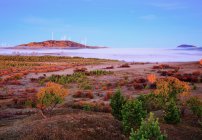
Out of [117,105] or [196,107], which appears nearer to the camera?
[117,105]

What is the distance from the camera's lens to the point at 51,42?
17988cm

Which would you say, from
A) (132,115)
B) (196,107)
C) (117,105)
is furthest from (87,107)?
(132,115)

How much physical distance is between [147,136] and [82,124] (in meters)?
6.03

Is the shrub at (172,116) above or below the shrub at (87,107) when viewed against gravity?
above

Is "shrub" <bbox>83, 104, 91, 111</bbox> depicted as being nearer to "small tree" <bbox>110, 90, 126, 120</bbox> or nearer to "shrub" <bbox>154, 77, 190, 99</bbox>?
"small tree" <bbox>110, 90, 126, 120</bbox>

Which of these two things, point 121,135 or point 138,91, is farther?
point 138,91

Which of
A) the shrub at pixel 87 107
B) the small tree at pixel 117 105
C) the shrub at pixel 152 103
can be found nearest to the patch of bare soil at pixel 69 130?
the small tree at pixel 117 105

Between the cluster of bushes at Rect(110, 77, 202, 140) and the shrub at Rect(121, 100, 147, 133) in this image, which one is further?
the shrub at Rect(121, 100, 147, 133)

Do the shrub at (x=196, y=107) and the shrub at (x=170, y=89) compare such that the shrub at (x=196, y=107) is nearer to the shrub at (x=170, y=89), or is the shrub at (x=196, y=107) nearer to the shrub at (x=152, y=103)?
the shrub at (x=170, y=89)

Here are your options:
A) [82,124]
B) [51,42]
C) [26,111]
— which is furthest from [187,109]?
[51,42]

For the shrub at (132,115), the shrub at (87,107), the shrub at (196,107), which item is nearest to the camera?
the shrub at (132,115)

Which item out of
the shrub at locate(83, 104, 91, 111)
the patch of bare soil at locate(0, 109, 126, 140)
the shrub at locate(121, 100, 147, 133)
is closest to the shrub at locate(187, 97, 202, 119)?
the shrub at locate(121, 100, 147, 133)

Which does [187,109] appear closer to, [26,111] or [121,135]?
[121,135]

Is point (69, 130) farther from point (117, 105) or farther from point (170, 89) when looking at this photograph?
point (170, 89)
